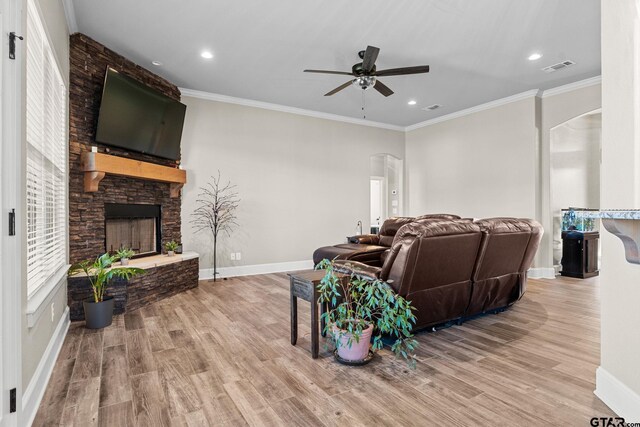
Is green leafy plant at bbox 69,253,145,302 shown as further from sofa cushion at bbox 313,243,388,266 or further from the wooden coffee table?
sofa cushion at bbox 313,243,388,266

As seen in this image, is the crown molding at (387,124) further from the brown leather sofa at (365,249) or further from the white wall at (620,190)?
the white wall at (620,190)

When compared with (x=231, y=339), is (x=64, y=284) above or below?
above

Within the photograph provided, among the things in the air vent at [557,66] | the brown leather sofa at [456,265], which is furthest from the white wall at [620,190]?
the air vent at [557,66]

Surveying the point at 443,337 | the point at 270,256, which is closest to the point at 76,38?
the point at 270,256

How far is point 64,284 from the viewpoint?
3.35 meters

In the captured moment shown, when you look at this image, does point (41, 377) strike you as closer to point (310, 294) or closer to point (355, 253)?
point (310, 294)

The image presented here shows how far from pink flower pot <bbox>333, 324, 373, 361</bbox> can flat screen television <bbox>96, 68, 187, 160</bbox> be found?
11.0 feet

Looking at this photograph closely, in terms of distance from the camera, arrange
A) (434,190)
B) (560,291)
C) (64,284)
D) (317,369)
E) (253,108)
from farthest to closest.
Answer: (434,190) < (253,108) < (560,291) < (64,284) < (317,369)

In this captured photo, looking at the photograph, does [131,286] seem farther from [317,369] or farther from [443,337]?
[443,337]

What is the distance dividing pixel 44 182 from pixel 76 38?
79.6 inches

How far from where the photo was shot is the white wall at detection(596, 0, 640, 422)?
A: 1792 mm

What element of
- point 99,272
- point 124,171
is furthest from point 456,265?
point 124,171

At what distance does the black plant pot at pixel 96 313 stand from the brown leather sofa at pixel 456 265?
2300mm

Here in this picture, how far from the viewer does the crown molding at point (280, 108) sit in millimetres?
5652
